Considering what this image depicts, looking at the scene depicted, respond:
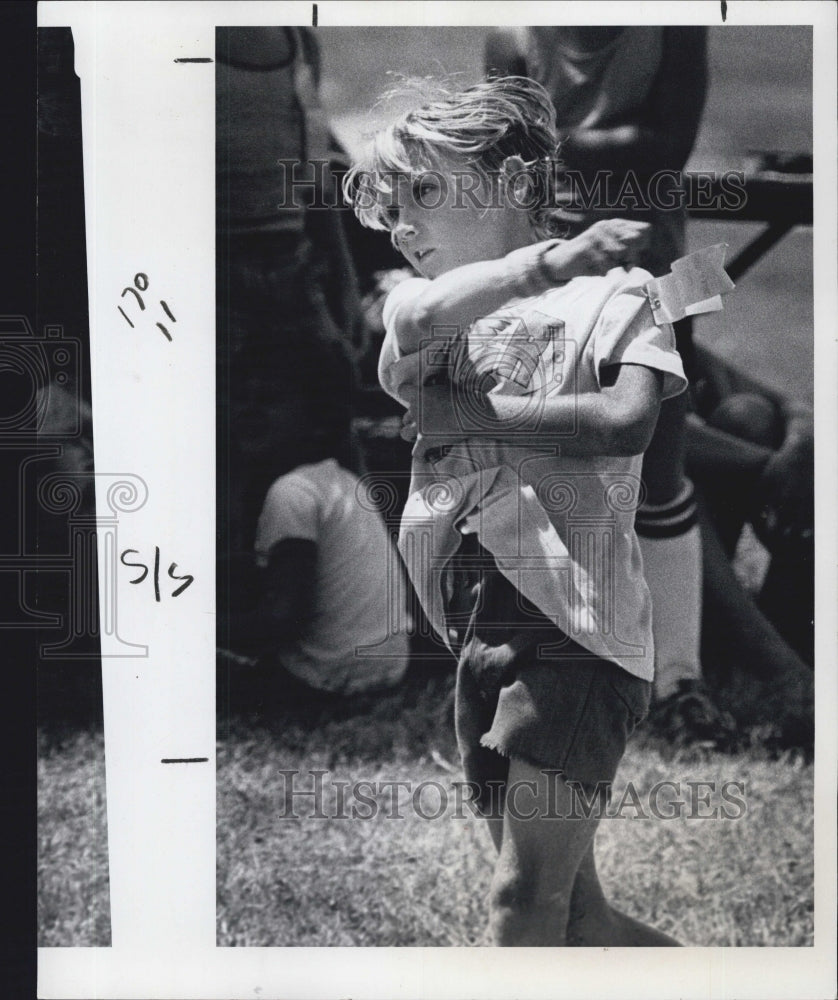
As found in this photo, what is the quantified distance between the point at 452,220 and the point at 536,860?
2.00 metres

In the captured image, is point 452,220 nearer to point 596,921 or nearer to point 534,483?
point 534,483

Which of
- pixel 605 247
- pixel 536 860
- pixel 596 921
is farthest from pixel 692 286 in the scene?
pixel 596 921

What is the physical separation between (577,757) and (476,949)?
678mm

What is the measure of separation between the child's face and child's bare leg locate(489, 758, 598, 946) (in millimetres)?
1571

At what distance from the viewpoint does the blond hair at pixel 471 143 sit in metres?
3.78

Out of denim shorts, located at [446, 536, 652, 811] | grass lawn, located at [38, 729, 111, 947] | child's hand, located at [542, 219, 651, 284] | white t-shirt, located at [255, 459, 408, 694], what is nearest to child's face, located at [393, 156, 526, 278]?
child's hand, located at [542, 219, 651, 284]

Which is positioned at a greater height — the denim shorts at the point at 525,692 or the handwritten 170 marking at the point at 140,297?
the handwritten 170 marking at the point at 140,297

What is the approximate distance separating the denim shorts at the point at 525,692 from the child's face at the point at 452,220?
0.90 meters

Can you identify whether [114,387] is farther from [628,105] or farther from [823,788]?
[823,788]

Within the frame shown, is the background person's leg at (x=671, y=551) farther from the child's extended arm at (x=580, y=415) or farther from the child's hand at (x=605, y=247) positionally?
the child's hand at (x=605, y=247)

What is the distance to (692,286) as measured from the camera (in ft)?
12.4

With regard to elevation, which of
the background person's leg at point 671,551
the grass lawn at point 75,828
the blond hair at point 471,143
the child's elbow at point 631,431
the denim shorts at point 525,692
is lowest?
the grass lawn at point 75,828

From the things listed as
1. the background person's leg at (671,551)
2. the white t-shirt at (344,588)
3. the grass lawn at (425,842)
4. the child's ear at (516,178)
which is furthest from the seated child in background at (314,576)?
the child's ear at (516,178)

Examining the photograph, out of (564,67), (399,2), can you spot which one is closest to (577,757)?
(564,67)
